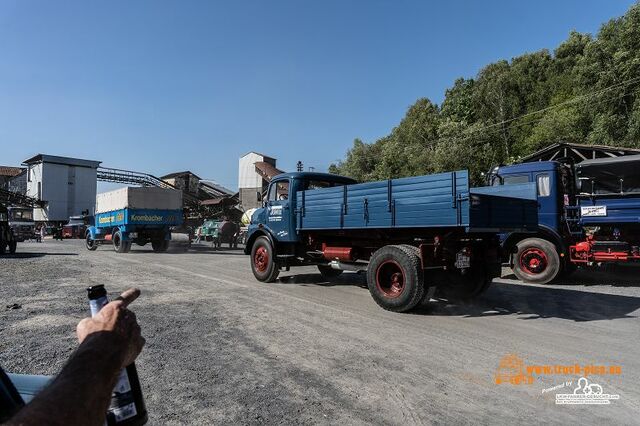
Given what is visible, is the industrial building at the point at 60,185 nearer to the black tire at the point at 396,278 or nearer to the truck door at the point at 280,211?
the truck door at the point at 280,211

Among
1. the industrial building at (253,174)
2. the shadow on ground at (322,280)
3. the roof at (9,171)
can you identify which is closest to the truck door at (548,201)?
the shadow on ground at (322,280)

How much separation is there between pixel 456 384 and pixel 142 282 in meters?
8.18

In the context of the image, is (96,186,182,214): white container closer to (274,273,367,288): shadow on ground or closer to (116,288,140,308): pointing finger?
(274,273,367,288): shadow on ground

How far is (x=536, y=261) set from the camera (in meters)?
10.5

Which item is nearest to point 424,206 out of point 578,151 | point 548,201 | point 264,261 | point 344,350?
point 344,350

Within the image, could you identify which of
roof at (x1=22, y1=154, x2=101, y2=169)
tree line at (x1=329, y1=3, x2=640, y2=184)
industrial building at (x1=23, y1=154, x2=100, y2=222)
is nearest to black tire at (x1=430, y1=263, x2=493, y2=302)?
tree line at (x1=329, y1=3, x2=640, y2=184)

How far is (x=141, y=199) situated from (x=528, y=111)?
32.4 metres

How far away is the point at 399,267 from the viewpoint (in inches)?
282

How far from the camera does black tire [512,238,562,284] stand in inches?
402

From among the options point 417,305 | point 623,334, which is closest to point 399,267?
point 417,305

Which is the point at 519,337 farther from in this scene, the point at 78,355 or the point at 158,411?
the point at 78,355

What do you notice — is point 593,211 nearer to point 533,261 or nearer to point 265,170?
point 533,261

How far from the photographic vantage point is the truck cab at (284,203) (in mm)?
9953

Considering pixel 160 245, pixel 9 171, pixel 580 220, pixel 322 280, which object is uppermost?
pixel 9 171
